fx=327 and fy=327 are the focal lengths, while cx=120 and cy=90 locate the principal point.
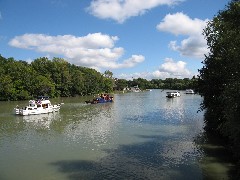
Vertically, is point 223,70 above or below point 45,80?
below

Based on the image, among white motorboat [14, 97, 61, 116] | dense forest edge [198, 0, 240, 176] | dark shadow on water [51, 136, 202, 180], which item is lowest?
dark shadow on water [51, 136, 202, 180]

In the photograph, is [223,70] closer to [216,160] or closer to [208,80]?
[208,80]

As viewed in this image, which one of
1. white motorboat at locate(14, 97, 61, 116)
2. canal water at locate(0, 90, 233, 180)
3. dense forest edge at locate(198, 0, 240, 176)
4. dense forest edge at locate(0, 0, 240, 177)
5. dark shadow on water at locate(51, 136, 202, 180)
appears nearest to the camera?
dense forest edge at locate(198, 0, 240, 176)

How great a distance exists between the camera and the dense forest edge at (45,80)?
104119 mm

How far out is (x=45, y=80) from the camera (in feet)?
381

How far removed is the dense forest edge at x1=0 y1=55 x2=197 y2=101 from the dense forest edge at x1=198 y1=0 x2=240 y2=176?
49717mm

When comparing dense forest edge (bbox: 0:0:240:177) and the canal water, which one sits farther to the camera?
the canal water

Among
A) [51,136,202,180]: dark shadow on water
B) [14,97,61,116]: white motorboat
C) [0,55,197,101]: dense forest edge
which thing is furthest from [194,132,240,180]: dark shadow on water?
[0,55,197,101]: dense forest edge

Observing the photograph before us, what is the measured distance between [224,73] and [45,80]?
9196cm

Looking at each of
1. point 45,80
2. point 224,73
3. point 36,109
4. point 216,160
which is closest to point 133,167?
point 216,160

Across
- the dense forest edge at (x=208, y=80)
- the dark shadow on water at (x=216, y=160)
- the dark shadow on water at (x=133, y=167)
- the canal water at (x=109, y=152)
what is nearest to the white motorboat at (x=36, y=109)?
the canal water at (x=109, y=152)

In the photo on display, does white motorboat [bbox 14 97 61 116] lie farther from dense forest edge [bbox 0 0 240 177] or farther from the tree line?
the tree line

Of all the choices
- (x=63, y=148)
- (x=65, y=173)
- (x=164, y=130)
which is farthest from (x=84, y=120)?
(x=65, y=173)

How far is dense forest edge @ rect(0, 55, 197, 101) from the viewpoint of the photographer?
342ft
